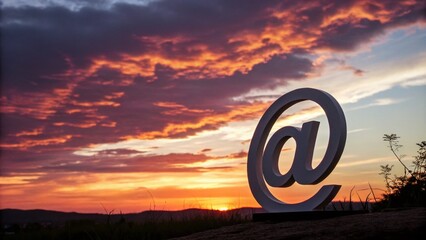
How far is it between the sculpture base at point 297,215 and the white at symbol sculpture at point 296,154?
0.25m

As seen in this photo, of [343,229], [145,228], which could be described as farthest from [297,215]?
[145,228]

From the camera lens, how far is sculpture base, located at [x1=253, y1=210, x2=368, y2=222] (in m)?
8.25

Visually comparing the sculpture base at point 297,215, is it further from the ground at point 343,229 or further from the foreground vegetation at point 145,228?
the foreground vegetation at point 145,228

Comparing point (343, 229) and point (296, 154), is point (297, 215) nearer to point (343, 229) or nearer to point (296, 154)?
point (296, 154)

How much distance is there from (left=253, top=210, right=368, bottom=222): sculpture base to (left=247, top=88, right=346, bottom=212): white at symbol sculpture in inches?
9.8

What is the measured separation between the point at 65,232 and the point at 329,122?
22.1 feet

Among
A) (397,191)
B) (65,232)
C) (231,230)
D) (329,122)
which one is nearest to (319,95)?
(329,122)

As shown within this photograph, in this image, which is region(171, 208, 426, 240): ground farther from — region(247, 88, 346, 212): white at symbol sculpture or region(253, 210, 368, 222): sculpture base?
region(247, 88, 346, 212): white at symbol sculpture

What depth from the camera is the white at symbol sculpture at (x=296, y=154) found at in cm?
862

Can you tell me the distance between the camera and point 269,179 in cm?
975

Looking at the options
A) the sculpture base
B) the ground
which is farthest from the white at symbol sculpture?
the ground

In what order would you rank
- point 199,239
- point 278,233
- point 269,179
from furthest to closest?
1. point 269,179
2. point 199,239
3. point 278,233

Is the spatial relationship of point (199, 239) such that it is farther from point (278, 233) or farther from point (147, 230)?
point (147, 230)

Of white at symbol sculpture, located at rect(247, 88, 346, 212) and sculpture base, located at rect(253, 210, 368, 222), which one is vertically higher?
white at symbol sculpture, located at rect(247, 88, 346, 212)
